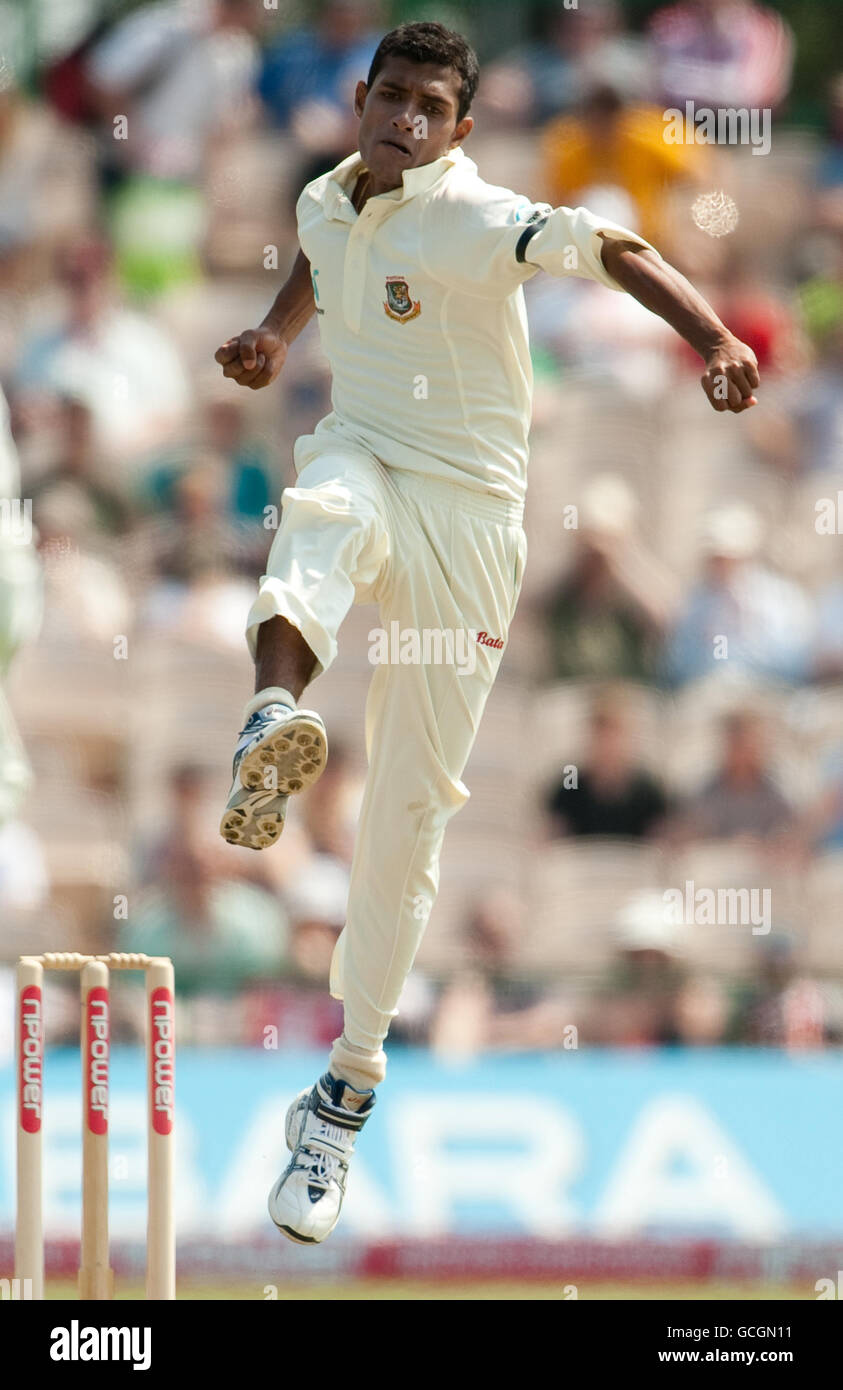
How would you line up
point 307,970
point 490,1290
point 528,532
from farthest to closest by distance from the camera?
1. point 528,532
2. point 307,970
3. point 490,1290

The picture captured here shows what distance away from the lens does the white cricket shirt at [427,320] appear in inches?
242

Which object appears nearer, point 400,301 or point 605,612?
point 400,301

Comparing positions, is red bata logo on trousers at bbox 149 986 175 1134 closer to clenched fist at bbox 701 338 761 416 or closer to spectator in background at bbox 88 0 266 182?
clenched fist at bbox 701 338 761 416

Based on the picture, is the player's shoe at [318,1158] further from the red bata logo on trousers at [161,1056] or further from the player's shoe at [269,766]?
the player's shoe at [269,766]

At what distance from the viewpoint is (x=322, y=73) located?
13766mm

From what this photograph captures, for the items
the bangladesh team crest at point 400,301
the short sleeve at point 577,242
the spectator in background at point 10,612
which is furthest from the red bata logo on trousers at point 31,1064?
the short sleeve at point 577,242

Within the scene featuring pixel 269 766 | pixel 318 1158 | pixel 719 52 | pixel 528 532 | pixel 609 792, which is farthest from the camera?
pixel 719 52

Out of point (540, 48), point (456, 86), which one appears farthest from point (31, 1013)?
point (540, 48)

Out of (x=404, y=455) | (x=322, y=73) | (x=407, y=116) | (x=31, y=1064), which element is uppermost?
(x=322, y=73)

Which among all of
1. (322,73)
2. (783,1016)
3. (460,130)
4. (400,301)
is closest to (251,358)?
(400,301)

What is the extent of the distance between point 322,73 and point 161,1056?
8761 millimetres

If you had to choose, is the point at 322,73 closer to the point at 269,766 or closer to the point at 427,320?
the point at 427,320

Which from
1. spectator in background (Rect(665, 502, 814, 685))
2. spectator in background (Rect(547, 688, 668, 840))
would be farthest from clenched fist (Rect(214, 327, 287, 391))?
spectator in background (Rect(665, 502, 814, 685))

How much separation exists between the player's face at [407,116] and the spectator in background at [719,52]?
7.63 m
